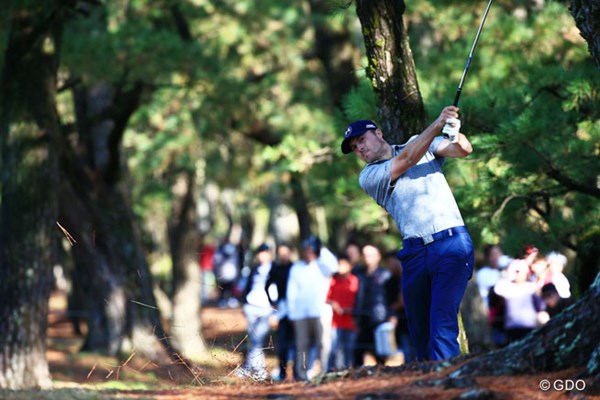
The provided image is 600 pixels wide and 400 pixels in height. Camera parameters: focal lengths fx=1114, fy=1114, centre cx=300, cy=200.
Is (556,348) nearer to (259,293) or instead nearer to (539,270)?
(539,270)

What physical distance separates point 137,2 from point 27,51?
27.0ft

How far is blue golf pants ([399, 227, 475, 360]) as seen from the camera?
260 inches

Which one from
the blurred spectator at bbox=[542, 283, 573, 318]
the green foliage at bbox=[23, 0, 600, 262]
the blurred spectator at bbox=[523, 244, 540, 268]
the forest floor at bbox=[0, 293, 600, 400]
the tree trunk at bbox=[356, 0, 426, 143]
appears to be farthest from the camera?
the blurred spectator at bbox=[542, 283, 573, 318]

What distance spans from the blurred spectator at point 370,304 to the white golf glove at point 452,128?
812cm

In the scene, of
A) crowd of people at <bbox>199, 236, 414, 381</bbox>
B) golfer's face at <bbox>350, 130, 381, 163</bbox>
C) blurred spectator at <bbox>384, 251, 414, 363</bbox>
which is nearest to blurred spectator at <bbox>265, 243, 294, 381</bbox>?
crowd of people at <bbox>199, 236, 414, 381</bbox>

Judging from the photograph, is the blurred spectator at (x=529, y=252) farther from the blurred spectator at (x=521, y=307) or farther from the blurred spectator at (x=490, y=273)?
the blurred spectator at (x=490, y=273)

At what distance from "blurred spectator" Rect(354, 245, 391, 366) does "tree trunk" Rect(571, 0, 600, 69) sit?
8095mm

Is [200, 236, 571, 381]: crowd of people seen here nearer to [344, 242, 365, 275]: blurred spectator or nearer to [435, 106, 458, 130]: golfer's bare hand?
[344, 242, 365, 275]: blurred spectator

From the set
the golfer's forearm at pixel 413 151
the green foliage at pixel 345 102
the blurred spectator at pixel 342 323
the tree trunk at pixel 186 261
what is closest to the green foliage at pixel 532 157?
the green foliage at pixel 345 102

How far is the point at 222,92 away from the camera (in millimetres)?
18141

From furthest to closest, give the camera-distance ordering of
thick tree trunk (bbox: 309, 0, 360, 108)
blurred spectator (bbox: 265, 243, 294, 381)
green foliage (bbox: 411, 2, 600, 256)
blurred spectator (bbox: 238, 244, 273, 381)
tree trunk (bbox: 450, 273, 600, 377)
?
thick tree trunk (bbox: 309, 0, 360, 108), blurred spectator (bbox: 265, 243, 294, 381), blurred spectator (bbox: 238, 244, 273, 381), green foliage (bbox: 411, 2, 600, 256), tree trunk (bbox: 450, 273, 600, 377)

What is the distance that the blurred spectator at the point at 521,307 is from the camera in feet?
42.3

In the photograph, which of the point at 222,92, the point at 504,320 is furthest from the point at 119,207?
the point at 504,320

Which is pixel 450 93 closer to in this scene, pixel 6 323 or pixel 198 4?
pixel 6 323
